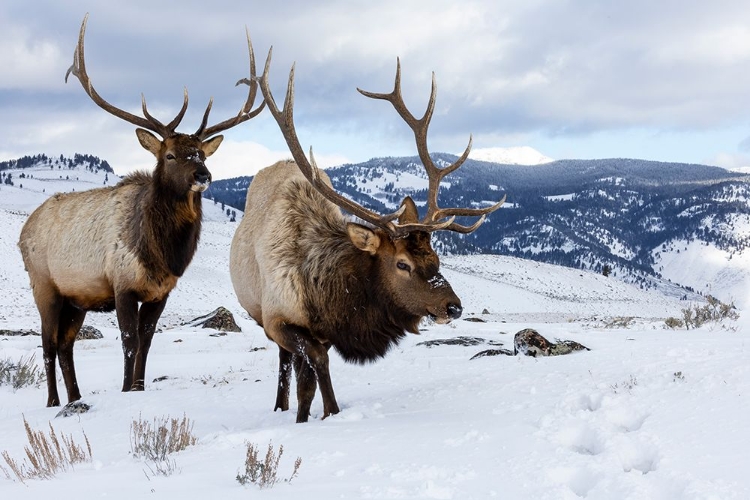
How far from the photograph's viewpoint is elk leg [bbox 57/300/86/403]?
9.38 metres

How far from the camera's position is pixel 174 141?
9258mm

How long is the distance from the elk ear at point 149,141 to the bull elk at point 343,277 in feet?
8.55

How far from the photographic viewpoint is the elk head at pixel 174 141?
353 inches

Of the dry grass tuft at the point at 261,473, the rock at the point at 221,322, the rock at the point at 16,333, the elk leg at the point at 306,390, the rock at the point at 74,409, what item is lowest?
the rock at the point at 221,322

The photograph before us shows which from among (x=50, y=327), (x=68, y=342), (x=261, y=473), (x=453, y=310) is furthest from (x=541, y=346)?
(x=50, y=327)

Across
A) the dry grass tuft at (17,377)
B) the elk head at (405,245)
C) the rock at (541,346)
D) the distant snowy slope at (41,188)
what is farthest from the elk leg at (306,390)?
the distant snowy slope at (41,188)

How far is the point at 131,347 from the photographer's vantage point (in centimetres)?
884

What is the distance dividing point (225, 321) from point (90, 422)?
14.0m

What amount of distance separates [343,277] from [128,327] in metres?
3.63

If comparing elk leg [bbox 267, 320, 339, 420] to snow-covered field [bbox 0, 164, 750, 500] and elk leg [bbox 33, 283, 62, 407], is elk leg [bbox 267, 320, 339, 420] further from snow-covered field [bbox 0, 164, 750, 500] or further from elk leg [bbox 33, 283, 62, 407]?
elk leg [bbox 33, 283, 62, 407]

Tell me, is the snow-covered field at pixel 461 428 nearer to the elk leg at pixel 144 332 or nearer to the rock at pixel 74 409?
the rock at pixel 74 409

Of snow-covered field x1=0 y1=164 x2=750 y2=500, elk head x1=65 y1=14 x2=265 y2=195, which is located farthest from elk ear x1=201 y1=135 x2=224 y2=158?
snow-covered field x1=0 y1=164 x2=750 y2=500

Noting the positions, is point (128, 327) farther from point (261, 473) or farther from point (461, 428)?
point (261, 473)

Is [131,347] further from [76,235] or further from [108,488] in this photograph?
[108,488]
